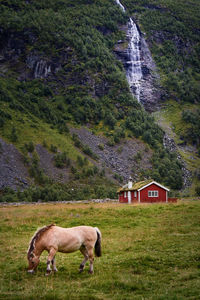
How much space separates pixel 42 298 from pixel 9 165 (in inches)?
3577

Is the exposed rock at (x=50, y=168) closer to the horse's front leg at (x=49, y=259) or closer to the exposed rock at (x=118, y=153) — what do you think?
the exposed rock at (x=118, y=153)

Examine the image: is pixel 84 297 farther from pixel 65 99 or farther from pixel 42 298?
pixel 65 99

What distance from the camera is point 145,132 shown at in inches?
6161

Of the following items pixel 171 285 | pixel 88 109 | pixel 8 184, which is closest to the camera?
pixel 171 285

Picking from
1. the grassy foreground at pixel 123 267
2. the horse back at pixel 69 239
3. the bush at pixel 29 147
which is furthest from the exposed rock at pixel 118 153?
the horse back at pixel 69 239

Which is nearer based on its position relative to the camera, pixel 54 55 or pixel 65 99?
pixel 65 99

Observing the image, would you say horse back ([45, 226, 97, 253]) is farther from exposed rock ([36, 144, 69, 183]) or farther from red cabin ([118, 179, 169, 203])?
exposed rock ([36, 144, 69, 183])

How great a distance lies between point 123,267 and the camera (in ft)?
49.4

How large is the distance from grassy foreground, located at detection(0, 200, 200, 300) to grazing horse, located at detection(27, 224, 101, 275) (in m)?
0.62

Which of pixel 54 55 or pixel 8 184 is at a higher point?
pixel 54 55

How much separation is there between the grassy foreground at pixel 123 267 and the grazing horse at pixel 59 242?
0.62 m

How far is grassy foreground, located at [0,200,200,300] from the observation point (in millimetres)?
11609

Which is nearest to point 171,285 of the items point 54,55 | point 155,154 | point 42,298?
point 42,298

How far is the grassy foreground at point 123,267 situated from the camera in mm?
11609
